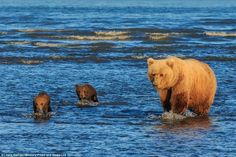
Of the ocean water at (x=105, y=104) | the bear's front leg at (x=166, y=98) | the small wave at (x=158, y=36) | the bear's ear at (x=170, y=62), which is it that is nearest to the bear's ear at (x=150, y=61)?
the bear's ear at (x=170, y=62)

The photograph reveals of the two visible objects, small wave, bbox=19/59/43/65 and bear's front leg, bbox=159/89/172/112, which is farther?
small wave, bbox=19/59/43/65

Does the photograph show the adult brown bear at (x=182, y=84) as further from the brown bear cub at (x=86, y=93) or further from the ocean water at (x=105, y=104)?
the brown bear cub at (x=86, y=93)

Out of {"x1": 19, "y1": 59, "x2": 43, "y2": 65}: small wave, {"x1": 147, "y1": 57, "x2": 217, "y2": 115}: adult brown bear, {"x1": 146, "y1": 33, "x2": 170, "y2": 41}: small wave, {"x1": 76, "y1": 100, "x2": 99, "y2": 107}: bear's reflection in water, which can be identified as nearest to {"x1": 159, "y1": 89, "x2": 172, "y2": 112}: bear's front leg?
{"x1": 147, "y1": 57, "x2": 217, "y2": 115}: adult brown bear

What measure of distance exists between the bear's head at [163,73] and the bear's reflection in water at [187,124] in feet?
2.45

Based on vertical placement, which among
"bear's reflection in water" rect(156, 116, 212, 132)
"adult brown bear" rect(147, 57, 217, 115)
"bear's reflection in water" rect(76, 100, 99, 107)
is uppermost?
"adult brown bear" rect(147, 57, 217, 115)

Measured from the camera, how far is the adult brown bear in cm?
1759

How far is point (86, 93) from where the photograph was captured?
2091 centimetres

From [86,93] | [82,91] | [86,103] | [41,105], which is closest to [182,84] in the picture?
[41,105]

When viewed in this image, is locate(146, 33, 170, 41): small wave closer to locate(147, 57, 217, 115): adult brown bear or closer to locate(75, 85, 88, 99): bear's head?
locate(75, 85, 88, 99): bear's head

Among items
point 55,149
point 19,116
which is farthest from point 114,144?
point 19,116

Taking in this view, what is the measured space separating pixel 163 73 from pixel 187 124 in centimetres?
117

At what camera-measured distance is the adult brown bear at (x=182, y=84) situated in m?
17.6

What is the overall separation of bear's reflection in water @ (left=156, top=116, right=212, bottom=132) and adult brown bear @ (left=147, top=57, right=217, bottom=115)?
0.89 ft

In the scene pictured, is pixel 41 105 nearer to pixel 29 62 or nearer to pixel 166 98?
pixel 166 98
